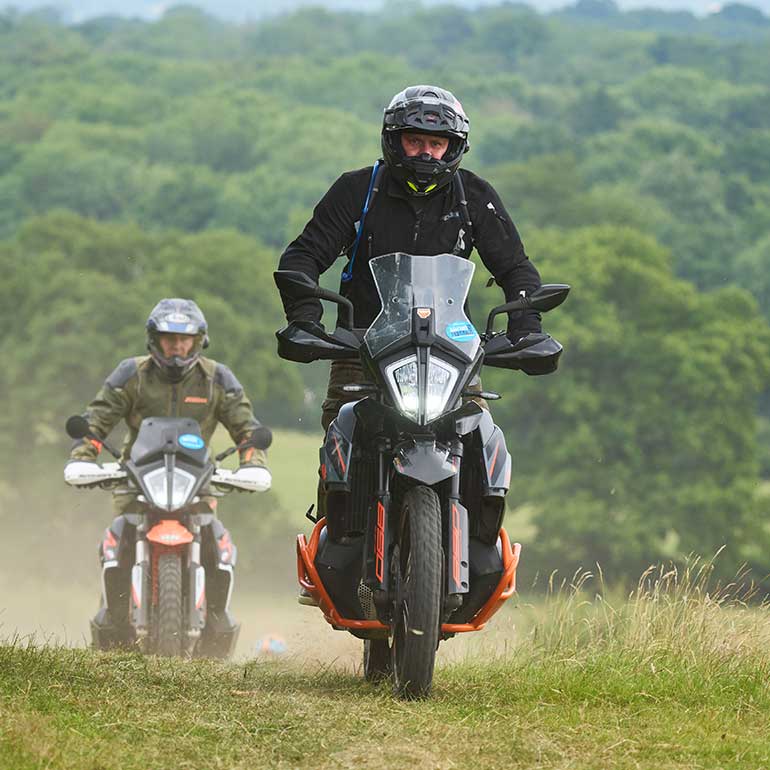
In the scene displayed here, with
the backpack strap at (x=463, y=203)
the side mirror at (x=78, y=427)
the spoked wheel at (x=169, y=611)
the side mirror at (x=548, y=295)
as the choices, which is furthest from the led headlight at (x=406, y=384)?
the side mirror at (x=78, y=427)

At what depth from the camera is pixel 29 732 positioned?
500 cm

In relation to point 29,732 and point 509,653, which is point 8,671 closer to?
point 29,732

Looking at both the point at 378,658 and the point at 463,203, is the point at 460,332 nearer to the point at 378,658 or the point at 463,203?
the point at 463,203

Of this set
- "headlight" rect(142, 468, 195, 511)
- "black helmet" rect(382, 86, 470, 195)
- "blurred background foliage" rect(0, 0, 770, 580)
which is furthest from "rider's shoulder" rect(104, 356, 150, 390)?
"black helmet" rect(382, 86, 470, 195)

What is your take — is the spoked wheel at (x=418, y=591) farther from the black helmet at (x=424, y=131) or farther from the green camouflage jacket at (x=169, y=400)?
the green camouflage jacket at (x=169, y=400)

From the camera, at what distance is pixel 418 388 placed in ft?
19.9

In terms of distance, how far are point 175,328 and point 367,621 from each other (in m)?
4.65

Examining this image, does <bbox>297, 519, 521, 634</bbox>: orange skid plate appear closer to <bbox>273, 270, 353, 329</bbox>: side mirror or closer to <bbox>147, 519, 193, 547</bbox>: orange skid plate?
<bbox>273, 270, 353, 329</bbox>: side mirror

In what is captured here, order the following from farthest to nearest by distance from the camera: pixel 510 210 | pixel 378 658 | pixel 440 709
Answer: pixel 510 210, pixel 378 658, pixel 440 709

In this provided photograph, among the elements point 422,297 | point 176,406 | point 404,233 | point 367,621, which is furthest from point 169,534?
point 422,297

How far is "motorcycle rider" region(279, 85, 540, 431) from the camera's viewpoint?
6.63 m

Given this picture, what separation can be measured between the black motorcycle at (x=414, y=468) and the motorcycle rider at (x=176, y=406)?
3.87 m

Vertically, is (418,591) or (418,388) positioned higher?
(418,388)

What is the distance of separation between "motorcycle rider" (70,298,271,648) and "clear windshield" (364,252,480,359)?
4237mm
